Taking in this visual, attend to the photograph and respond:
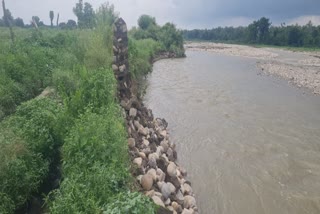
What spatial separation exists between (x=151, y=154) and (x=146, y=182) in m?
1.52

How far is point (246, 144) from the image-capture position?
10625 millimetres

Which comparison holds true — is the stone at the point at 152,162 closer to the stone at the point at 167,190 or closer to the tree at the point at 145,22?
the stone at the point at 167,190

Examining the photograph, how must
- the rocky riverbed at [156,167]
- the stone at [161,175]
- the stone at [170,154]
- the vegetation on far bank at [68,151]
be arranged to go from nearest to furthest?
the vegetation on far bank at [68,151] → the rocky riverbed at [156,167] → the stone at [161,175] → the stone at [170,154]

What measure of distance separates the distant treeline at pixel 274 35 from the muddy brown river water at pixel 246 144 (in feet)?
165

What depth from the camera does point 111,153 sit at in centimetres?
545

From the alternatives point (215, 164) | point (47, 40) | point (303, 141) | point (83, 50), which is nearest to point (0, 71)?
point (83, 50)

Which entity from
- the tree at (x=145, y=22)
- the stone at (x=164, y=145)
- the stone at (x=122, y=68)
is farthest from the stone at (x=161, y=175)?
the tree at (x=145, y=22)

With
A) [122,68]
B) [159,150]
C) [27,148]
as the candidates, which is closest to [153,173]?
[159,150]

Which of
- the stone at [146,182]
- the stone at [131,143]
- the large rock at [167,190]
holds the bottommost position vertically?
the large rock at [167,190]

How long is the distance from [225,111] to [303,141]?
14.4 ft

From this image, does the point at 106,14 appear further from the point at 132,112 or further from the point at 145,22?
the point at 145,22

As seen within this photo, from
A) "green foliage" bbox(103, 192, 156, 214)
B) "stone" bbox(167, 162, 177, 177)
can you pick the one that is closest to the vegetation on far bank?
"green foliage" bbox(103, 192, 156, 214)

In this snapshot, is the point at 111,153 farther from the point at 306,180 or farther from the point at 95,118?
the point at 306,180

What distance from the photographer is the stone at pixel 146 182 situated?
20.5ft
